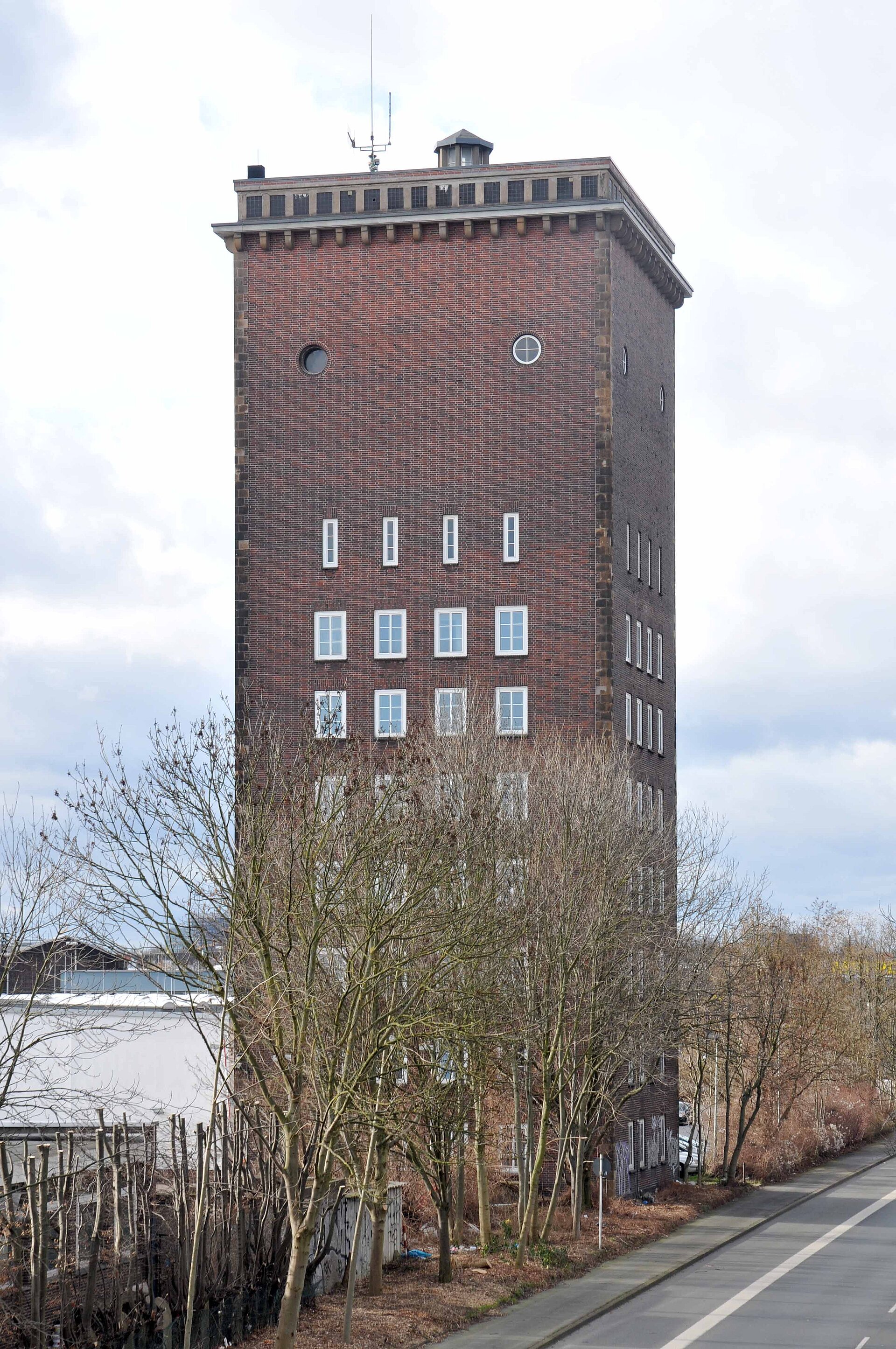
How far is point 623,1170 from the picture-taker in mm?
58250

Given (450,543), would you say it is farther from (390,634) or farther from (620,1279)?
(620,1279)

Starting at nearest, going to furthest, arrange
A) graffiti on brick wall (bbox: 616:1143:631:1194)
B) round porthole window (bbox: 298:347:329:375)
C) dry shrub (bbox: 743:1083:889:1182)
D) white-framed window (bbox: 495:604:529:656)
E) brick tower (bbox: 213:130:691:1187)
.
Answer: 1. graffiti on brick wall (bbox: 616:1143:631:1194)
2. white-framed window (bbox: 495:604:529:656)
3. brick tower (bbox: 213:130:691:1187)
4. round porthole window (bbox: 298:347:329:375)
5. dry shrub (bbox: 743:1083:889:1182)

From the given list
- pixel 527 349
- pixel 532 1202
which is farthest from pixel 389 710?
pixel 532 1202

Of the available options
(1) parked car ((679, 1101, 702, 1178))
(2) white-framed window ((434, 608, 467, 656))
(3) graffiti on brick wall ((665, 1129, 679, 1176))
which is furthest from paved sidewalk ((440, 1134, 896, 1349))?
(2) white-framed window ((434, 608, 467, 656))

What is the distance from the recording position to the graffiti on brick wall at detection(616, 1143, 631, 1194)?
2255 inches

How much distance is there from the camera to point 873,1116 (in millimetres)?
90438

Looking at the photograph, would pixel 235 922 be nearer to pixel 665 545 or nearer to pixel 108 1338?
pixel 108 1338

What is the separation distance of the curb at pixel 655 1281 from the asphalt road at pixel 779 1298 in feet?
0.61

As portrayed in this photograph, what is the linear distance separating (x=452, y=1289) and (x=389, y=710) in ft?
76.1

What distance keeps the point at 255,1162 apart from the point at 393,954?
5870 mm

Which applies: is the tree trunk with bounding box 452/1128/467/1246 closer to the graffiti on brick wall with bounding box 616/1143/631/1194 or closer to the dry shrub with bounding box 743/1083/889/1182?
the graffiti on brick wall with bounding box 616/1143/631/1194

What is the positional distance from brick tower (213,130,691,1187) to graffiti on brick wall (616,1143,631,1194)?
1.81 m

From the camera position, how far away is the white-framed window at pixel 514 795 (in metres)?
45.1

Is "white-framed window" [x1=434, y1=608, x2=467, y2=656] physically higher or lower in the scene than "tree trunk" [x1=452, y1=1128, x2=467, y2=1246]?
higher
